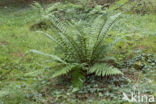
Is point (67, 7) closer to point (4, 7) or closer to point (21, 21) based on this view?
point (21, 21)

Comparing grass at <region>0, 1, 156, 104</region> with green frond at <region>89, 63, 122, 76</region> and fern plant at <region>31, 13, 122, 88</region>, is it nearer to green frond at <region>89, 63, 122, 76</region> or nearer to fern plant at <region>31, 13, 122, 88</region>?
fern plant at <region>31, 13, 122, 88</region>

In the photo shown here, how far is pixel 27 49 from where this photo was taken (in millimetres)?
5867

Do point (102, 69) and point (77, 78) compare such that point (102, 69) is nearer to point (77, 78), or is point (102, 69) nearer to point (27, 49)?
point (77, 78)

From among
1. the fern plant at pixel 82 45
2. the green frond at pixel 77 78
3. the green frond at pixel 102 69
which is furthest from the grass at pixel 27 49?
the green frond at pixel 102 69

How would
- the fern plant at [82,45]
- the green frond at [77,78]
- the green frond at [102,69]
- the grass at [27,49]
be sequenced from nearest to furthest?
the green frond at [102,69] < the green frond at [77,78] < the grass at [27,49] < the fern plant at [82,45]

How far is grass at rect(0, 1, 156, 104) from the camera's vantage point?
357cm

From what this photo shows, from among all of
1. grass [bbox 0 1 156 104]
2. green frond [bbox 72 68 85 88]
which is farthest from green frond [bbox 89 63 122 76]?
A: grass [bbox 0 1 156 104]

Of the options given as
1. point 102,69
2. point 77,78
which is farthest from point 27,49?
point 102,69

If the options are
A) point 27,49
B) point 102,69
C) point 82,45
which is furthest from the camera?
point 27,49

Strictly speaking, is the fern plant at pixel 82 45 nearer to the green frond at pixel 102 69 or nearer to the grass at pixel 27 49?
the green frond at pixel 102 69

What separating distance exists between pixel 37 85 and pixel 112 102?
1.55m

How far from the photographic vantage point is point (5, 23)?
8883mm

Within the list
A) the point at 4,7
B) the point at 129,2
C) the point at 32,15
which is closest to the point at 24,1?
the point at 4,7

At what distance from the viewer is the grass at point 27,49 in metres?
3.57
